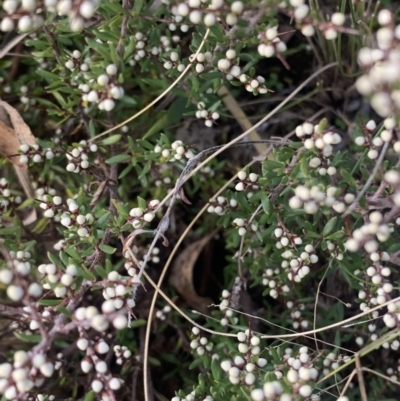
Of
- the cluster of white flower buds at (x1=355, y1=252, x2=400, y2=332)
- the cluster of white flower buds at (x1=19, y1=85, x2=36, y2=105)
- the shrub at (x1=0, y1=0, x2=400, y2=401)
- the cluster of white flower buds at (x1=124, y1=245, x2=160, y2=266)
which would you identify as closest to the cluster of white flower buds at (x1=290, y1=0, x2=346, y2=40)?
the shrub at (x1=0, y1=0, x2=400, y2=401)

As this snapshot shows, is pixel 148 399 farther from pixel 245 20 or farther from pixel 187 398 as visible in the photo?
pixel 245 20

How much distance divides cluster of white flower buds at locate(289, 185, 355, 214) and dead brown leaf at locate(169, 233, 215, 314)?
127cm

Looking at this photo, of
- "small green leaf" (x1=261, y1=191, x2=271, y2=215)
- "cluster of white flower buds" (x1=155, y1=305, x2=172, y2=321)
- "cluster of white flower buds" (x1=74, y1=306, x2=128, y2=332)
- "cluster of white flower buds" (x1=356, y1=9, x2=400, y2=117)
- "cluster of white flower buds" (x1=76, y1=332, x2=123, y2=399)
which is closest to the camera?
"cluster of white flower buds" (x1=356, y1=9, x2=400, y2=117)

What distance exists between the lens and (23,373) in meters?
1.40

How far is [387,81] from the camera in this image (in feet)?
4.39

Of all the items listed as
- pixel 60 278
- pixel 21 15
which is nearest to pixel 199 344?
pixel 60 278

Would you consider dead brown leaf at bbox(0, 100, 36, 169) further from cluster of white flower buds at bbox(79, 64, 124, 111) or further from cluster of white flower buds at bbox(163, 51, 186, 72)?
cluster of white flower buds at bbox(79, 64, 124, 111)

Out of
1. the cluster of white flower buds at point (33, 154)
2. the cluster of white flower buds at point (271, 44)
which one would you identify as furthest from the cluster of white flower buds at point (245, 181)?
the cluster of white flower buds at point (33, 154)

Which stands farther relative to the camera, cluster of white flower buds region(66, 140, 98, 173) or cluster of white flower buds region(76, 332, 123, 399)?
cluster of white flower buds region(66, 140, 98, 173)

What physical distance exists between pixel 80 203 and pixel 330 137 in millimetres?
1023

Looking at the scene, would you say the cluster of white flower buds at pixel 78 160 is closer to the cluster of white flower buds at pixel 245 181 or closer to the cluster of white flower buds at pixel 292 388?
the cluster of white flower buds at pixel 245 181

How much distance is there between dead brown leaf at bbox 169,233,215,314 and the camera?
2.91 metres

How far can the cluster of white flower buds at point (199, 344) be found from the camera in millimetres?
2320

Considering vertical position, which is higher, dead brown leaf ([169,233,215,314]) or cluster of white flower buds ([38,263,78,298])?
cluster of white flower buds ([38,263,78,298])
